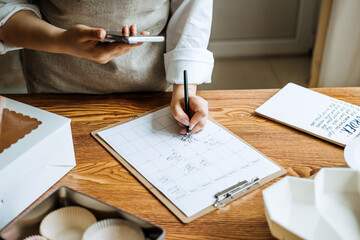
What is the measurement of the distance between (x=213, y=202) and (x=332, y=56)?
1.56 m

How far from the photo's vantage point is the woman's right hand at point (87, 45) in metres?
0.79

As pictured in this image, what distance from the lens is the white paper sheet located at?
2.30 ft

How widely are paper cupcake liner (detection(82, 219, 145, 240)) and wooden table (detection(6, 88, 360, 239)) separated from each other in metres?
0.09

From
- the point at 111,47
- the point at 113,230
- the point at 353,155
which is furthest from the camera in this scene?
the point at 111,47

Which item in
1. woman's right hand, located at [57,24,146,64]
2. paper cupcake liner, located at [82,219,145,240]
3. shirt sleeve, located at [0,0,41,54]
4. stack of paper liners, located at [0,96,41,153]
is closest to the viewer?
paper cupcake liner, located at [82,219,145,240]

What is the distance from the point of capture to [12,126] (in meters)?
0.69

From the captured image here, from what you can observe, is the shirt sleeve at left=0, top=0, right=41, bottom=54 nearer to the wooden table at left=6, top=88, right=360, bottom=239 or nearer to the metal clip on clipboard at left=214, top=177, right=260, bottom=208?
the wooden table at left=6, top=88, right=360, bottom=239

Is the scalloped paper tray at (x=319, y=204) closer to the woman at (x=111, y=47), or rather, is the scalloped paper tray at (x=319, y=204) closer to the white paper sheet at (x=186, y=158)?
the white paper sheet at (x=186, y=158)

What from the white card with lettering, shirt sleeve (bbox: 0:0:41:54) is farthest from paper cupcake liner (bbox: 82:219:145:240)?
shirt sleeve (bbox: 0:0:41:54)

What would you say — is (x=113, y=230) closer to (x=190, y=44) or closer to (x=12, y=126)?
(x=12, y=126)

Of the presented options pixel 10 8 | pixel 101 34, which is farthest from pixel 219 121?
pixel 10 8

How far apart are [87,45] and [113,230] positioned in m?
0.43

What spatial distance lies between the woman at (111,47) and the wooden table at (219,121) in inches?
2.6

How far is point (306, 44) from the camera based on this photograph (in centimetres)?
257
